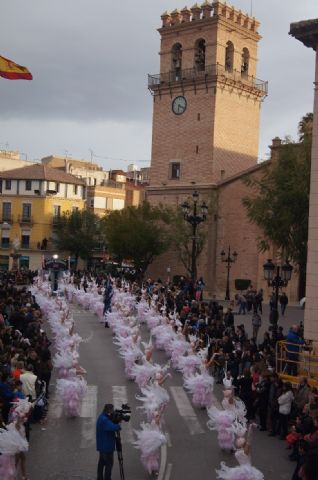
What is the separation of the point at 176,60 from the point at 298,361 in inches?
1677

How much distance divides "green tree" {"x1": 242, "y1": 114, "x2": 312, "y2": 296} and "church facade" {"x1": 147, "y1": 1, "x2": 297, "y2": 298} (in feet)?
71.2

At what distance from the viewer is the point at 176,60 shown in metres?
57.6

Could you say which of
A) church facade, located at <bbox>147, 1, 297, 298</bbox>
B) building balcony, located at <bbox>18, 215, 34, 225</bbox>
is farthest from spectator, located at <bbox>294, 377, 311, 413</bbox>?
building balcony, located at <bbox>18, 215, 34, 225</bbox>

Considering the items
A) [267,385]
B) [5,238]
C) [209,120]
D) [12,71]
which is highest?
[209,120]

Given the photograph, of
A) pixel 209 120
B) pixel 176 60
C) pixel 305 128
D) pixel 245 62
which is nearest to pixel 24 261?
Answer: pixel 176 60

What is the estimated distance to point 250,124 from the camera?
58.1 metres

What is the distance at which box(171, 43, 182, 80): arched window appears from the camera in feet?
188

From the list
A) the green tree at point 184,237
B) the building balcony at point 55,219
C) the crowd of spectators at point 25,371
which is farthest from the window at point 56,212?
the crowd of spectators at point 25,371

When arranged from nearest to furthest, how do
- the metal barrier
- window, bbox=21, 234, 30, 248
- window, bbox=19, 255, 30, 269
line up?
1. the metal barrier
2. window, bbox=19, 255, 30, 269
3. window, bbox=21, 234, 30, 248

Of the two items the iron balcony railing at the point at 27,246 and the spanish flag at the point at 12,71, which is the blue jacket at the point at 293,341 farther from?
the iron balcony railing at the point at 27,246

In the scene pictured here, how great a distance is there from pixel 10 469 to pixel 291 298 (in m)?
38.4

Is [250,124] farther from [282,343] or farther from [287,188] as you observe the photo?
[282,343]

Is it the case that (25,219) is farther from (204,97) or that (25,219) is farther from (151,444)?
(151,444)

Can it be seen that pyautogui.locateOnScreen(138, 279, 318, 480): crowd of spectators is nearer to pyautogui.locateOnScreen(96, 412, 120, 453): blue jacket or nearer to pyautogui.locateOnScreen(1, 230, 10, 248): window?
pyautogui.locateOnScreen(96, 412, 120, 453): blue jacket
